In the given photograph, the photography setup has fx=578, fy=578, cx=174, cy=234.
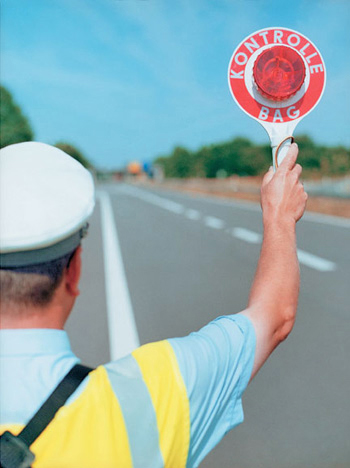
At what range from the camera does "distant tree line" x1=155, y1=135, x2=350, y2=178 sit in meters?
92.8

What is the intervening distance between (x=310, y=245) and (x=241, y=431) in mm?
9654

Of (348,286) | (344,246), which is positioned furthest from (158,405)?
(344,246)

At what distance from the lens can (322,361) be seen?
486 cm

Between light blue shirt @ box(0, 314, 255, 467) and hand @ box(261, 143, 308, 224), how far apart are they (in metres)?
0.29

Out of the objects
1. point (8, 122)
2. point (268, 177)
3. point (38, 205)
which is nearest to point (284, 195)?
point (268, 177)

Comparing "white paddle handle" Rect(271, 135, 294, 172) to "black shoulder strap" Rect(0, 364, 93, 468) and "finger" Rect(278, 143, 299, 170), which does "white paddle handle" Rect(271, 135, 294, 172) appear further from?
"black shoulder strap" Rect(0, 364, 93, 468)

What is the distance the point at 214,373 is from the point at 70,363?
31cm

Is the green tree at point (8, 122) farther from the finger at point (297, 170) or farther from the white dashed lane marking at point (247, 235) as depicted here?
the white dashed lane marking at point (247, 235)

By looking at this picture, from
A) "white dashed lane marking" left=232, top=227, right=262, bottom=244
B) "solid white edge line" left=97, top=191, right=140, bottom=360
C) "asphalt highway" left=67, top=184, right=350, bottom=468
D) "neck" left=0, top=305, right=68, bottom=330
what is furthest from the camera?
"white dashed lane marking" left=232, top=227, right=262, bottom=244

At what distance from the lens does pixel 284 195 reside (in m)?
1.44

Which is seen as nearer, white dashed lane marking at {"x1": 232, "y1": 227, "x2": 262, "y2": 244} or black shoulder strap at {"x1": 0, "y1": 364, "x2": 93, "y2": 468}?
black shoulder strap at {"x1": 0, "y1": 364, "x2": 93, "y2": 468}

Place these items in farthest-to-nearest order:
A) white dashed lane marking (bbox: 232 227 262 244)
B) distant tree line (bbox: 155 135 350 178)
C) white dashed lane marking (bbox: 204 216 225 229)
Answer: distant tree line (bbox: 155 135 350 178)
white dashed lane marking (bbox: 204 216 225 229)
white dashed lane marking (bbox: 232 227 262 244)

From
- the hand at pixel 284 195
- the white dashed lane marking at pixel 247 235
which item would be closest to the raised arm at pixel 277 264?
the hand at pixel 284 195

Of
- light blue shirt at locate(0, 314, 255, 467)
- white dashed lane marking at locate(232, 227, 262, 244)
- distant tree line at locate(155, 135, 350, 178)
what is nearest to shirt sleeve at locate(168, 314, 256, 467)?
light blue shirt at locate(0, 314, 255, 467)
